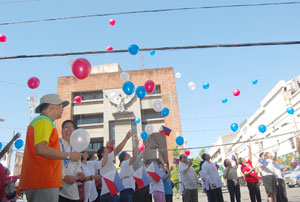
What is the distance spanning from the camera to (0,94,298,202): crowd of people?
2188 millimetres

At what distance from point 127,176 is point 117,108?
23558 mm

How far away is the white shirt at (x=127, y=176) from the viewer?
15.2 feet

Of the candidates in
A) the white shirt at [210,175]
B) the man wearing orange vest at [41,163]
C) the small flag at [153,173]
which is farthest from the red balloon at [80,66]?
the white shirt at [210,175]

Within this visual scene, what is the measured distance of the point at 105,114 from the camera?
28.4 meters

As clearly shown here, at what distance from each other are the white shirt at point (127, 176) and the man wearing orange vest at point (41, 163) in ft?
8.13

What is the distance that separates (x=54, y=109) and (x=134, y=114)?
25549mm

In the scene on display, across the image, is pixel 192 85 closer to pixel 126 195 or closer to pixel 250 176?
pixel 250 176

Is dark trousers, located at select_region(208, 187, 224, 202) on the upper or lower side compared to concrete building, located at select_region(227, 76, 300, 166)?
lower

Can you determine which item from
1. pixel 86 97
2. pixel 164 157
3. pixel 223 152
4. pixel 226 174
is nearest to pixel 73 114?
pixel 86 97

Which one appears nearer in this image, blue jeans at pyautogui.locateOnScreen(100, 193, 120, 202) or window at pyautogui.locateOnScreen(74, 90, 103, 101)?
blue jeans at pyautogui.locateOnScreen(100, 193, 120, 202)

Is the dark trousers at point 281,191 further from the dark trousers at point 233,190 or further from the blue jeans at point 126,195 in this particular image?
the blue jeans at point 126,195

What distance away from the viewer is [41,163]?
220 centimetres

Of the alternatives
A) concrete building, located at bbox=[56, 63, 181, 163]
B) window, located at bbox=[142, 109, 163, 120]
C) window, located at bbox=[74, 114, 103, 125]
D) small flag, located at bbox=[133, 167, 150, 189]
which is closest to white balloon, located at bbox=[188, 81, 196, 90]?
small flag, located at bbox=[133, 167, 150, 189]

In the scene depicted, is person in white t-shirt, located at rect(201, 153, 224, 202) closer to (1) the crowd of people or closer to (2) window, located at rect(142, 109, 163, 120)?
(1) the crowd of people
